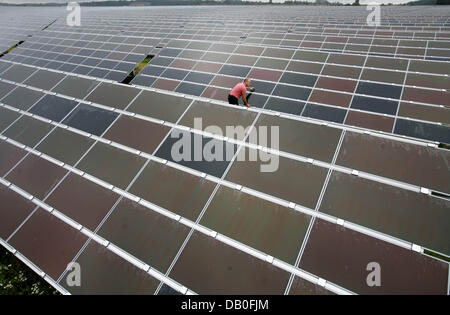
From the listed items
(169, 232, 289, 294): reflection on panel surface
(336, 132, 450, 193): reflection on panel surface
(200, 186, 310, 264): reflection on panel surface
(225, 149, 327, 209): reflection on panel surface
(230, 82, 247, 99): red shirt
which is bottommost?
(230, 82, 247, 99): red shirt

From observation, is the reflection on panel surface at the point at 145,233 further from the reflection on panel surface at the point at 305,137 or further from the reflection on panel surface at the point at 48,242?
the reflection on panel surface at the point at 305,137

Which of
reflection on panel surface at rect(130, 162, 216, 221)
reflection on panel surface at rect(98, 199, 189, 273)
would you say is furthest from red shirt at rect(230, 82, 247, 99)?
reflection on panel surface at rect(98, 199, 189, 273)

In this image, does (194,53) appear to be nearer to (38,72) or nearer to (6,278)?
(38,72)

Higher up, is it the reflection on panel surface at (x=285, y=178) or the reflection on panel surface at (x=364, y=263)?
the reflection on panel surface at (x=285, y=178)

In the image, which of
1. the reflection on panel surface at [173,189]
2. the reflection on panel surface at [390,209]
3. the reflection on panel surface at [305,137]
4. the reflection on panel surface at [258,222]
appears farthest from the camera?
the reflection on panel surface at [305,137]

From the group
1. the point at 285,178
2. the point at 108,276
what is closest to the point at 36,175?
the point at 108,276

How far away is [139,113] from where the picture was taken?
307 inches

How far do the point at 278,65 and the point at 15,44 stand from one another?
4753 cm

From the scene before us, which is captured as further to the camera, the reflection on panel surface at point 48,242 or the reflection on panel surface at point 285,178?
the reflection on panel surface at point 48,242

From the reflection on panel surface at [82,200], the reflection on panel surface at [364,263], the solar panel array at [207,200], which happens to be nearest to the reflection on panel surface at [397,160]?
the solar panel array at [207,200]

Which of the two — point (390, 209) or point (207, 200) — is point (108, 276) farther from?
point (390, 209)

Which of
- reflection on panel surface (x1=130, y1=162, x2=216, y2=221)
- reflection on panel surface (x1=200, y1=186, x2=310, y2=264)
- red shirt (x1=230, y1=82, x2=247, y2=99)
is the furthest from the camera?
red shirt (x1=230, y1=82, x2=247, y2=99)

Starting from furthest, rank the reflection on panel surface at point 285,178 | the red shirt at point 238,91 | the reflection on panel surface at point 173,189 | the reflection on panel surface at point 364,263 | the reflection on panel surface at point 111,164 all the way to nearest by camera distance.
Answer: the red shirt at point 238,91 < the reflection on panel surface at point 111,164 < the reflection on panel surface at point 173,189 < the reflection on panel surface at point 285,178 < the reflection on panel surface at point 364,263

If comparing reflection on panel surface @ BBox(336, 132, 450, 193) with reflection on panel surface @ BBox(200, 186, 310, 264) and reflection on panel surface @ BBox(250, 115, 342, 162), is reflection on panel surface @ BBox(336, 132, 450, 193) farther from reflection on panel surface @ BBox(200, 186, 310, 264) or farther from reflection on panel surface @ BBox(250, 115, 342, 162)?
reflection on panel surface @ BBox(200, 186, 310, 264)
